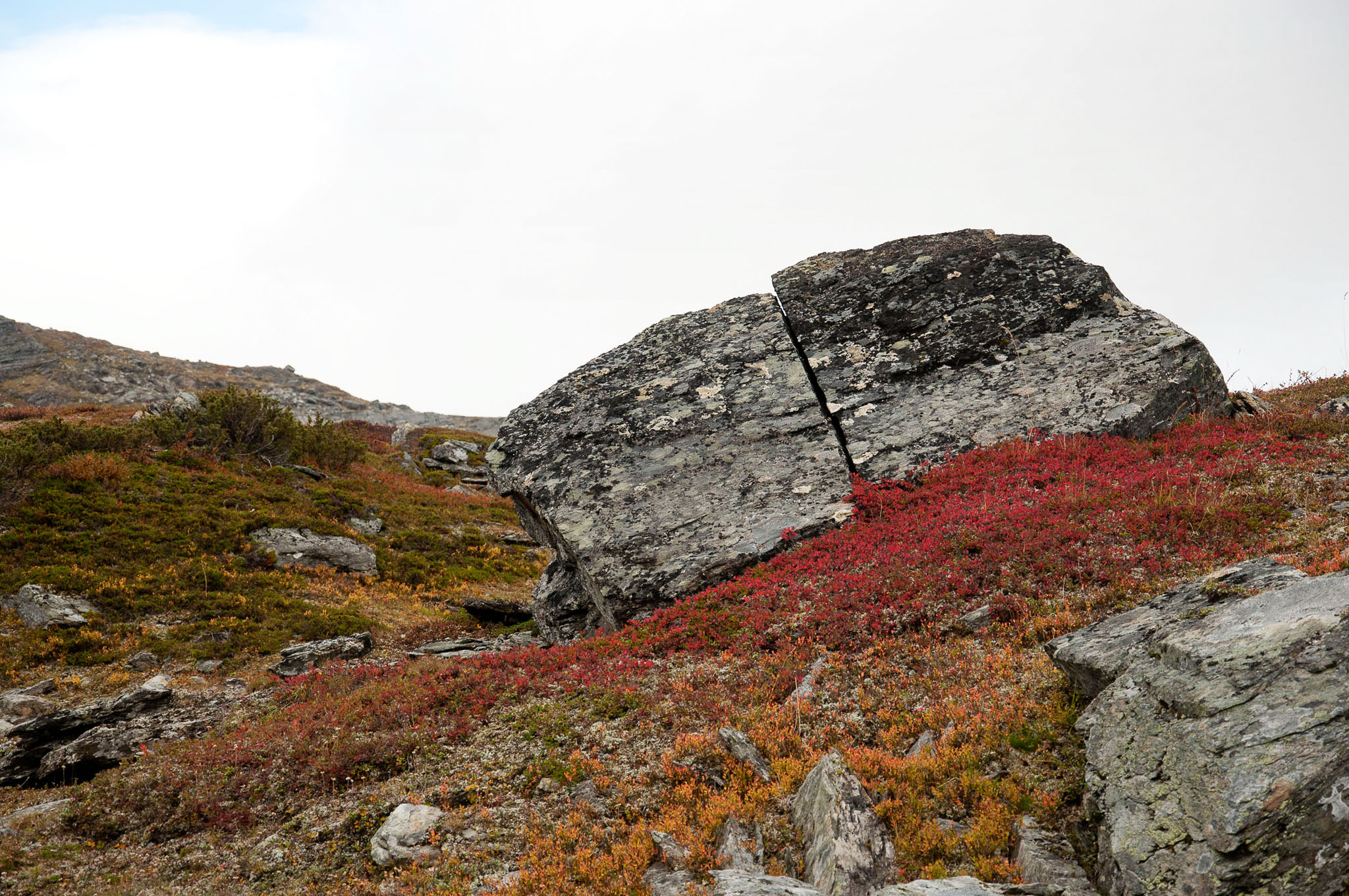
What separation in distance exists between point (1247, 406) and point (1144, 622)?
13720 mm

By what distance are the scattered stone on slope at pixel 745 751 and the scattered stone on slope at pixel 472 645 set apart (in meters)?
9.26

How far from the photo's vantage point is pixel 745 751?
9094mm

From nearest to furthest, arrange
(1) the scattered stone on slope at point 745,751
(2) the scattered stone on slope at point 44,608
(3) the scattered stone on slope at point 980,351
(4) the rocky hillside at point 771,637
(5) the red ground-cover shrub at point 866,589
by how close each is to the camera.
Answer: (4) the rocky hillside at point 771,637, (1) the scattered stone on slope at point 745,751, (5) the red ground-cover shrub at point 866,589, (3) the scattered stone on slope at point 980,351, (2) the scattered stone on slope at point 44,608

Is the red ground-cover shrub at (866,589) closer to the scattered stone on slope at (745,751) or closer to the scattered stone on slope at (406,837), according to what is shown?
the scattered stone on slope at (406,837)

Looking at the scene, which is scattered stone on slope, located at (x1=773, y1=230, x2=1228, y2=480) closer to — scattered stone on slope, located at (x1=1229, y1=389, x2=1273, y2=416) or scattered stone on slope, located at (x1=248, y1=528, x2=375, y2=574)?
scattered stone on slope, located at (x1=1229, y1=389, x2=1273, y2=416)

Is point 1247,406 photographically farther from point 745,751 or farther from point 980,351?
point 745,751

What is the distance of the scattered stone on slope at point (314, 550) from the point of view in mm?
23812

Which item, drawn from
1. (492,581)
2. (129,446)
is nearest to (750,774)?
(492,581)

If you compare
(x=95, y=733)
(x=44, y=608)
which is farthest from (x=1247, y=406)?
(x=44, y=608)

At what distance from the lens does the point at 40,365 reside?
75.7 metres

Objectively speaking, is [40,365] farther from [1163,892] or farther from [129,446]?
[1163,892]

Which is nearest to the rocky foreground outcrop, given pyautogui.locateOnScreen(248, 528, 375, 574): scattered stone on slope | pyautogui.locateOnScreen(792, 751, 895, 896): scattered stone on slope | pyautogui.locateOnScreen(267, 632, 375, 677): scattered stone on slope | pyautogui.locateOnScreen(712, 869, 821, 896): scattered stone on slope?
pyautogui.locateOnScreen(267, 632, 375, 677): scattered stone on slope

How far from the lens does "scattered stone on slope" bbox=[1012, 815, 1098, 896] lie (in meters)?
5.95

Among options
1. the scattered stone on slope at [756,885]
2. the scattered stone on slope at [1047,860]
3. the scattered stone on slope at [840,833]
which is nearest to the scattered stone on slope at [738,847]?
the scattered stone on slope at [840,833]
